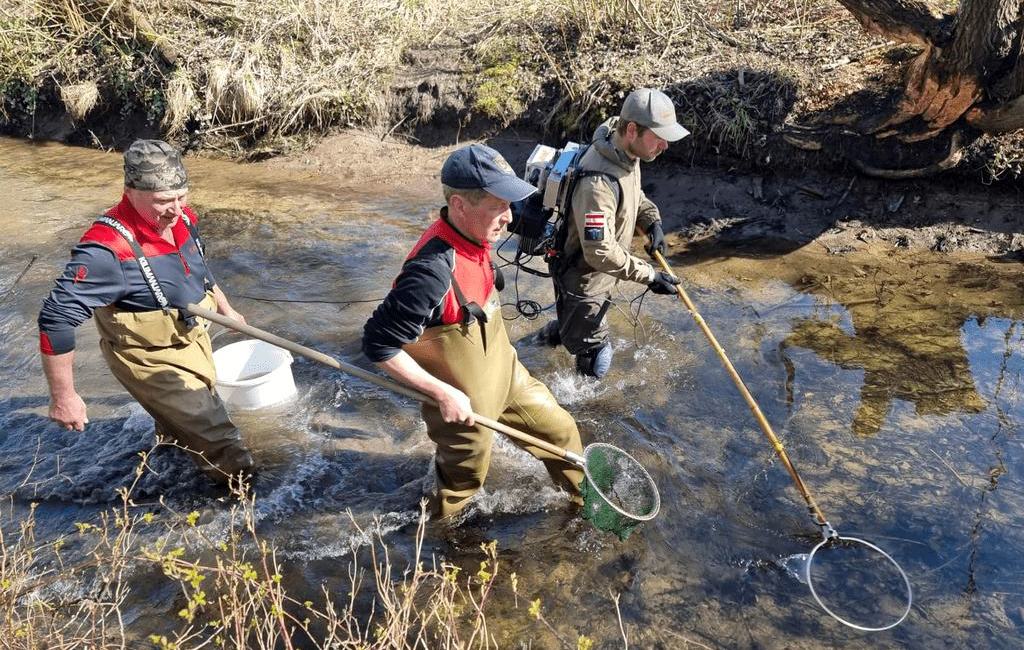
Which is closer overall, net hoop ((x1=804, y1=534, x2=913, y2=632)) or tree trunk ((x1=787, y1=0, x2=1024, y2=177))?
net hoop ((x1=804, y1=534, x2=913, y2=632))

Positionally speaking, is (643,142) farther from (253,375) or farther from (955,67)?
(955,67)

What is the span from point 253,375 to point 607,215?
9.74 ft

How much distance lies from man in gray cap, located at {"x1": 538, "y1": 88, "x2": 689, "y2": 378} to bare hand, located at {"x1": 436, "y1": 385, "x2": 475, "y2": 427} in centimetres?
150

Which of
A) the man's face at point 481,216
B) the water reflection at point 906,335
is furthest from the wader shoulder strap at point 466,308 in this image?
the water reflection at point 906,335

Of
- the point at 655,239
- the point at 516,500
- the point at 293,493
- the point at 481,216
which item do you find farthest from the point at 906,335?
the point at 293,493

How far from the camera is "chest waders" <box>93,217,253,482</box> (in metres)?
3.86

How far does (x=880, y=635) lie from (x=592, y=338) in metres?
2.45

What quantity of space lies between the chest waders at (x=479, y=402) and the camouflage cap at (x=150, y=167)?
55.0 inches

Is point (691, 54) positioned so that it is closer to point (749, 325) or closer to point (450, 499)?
point (749, 325)

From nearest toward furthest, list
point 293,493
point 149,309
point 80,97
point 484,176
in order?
point 484,176 < point 149,309 < point 293,493 < point 80,97

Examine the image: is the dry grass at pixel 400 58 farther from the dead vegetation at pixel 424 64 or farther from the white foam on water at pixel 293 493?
the white foam on water at pixel 293 493

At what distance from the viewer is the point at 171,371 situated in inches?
160

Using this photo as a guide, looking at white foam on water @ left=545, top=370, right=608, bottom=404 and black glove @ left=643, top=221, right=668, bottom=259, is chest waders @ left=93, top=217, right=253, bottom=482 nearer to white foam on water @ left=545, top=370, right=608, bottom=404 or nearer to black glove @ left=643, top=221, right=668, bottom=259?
white foam on water @ left=545, top=370, right=608, bottom=404

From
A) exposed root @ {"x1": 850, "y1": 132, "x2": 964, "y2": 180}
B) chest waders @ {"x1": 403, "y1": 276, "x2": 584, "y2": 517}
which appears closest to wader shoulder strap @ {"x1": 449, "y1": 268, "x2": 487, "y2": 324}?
chest waders @ {"x1": 403, "y1": 276, "x2": 584, "y2": 517}
